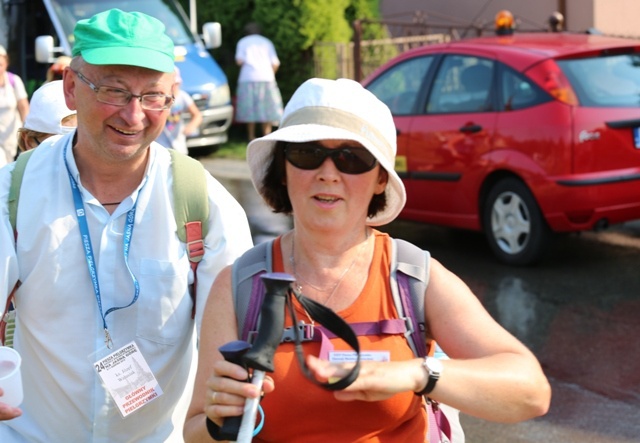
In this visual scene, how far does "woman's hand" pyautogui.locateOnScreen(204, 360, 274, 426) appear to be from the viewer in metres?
2.18

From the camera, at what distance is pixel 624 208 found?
27.3 ft

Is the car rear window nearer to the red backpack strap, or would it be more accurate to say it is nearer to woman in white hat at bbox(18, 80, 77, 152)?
woman in white hat at bbox(18, 80, 77, 152)

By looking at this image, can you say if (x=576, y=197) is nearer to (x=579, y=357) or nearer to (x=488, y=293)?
(x=488, y=293)

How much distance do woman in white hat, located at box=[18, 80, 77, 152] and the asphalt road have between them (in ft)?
8.09

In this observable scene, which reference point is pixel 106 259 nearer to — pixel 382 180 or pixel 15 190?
pixel 15 190

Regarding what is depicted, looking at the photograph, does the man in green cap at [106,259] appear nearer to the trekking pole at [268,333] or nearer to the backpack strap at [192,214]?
the backpack strap at [192,214]

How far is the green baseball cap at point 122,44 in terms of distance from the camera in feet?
10.2

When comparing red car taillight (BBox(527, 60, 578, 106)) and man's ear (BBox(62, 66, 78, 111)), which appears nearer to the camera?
man's ear (BBox(62, 66, 78, 111))

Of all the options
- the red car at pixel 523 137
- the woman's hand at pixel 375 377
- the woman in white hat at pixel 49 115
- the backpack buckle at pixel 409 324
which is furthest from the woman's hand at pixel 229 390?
the red car at pixel 523 137

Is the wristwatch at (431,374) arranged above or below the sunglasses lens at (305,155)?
below

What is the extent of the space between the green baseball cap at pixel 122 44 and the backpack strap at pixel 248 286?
713 mm

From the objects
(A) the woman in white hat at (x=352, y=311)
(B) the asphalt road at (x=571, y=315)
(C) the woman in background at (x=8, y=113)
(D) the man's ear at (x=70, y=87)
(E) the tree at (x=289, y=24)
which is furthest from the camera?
(E) the tree at (x=289, y=24)

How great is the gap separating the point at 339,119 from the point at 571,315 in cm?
512

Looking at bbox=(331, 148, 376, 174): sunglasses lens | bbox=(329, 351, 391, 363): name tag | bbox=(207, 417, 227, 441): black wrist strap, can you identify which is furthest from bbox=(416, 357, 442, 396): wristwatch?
bbox=(331, 148, 376, 174): sunglasses lens
